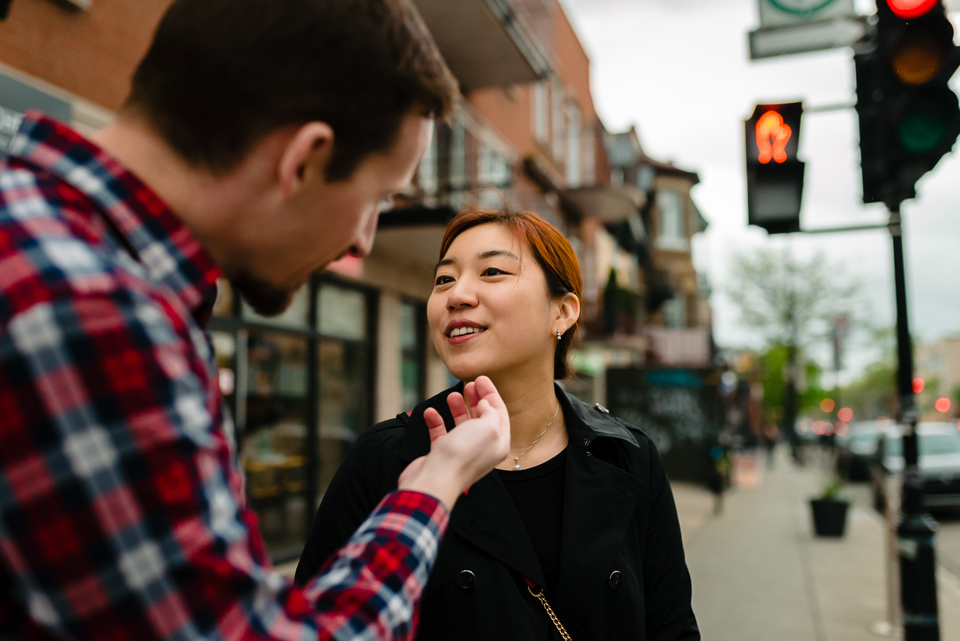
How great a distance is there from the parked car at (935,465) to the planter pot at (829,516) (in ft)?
3.48

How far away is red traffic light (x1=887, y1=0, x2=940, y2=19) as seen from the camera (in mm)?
4055

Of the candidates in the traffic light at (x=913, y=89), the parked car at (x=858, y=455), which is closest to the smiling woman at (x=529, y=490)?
the traffic light at (x=913, y=89)

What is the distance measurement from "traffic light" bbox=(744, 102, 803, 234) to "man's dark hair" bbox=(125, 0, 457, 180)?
164 inches

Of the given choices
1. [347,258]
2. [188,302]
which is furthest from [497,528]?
[347,258]

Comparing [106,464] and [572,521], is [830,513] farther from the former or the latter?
[106,464]

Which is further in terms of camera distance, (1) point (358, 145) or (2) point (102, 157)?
(1) point (358, 145)

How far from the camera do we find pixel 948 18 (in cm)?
407

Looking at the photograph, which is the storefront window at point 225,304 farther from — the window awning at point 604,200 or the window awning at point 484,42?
the window awning at point 604,200

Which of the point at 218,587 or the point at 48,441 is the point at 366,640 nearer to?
the point at 218,587

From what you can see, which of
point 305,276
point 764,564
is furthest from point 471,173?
point 305,276

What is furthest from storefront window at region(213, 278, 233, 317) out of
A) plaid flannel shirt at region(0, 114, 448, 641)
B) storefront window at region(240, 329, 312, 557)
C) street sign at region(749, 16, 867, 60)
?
plaid flannel shirt at region(0, 114, 448, 641)

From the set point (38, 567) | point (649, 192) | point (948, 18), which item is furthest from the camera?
point (649, 192)

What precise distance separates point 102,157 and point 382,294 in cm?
976

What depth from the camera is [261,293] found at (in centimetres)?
108
